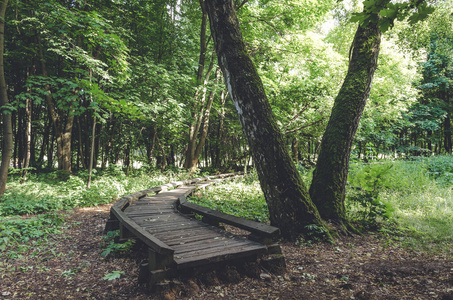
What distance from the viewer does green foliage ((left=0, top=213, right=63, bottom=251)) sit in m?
4.85

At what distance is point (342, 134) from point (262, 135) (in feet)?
6.62

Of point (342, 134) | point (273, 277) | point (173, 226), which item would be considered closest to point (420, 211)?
point (342, 134)

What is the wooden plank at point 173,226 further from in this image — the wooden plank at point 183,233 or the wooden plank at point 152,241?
the wooden plank at point 152,241

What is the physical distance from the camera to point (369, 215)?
18.4 ft

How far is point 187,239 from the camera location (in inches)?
165

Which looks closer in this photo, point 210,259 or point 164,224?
point 210,259

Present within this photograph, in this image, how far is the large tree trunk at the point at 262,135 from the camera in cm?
475

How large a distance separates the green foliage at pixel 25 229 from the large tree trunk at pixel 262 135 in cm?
486

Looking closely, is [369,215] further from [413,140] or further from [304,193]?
[413,140]

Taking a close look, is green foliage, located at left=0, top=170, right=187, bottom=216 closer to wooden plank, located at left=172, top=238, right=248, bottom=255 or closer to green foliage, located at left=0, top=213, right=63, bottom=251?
green foliage, located at left=0, top=213, right=63, bottom=251

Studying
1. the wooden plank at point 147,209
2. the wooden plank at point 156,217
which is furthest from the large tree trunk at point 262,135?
the wooden plank at point 147,209

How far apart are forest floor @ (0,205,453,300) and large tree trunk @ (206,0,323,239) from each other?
607mm

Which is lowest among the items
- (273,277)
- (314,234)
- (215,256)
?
(273,277)

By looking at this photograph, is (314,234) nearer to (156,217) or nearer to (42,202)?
(156,217)
